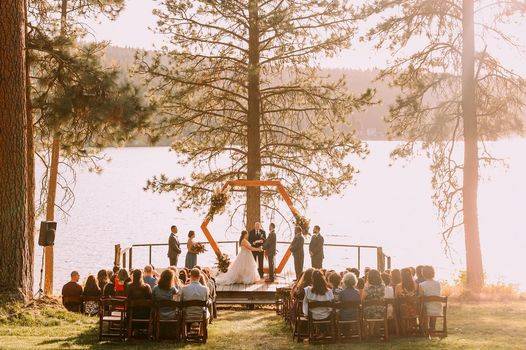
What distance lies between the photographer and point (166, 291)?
39.3 ft

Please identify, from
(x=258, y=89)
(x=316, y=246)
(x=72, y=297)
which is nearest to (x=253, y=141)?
(x=258, y=89)

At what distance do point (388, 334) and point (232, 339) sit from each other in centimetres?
271

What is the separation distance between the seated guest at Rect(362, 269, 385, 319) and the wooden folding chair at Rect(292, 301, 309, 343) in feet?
3.56

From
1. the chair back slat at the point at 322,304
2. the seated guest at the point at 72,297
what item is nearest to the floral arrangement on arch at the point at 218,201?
the seated guest at the point at 72,297

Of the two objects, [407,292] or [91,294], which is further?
[91,294]

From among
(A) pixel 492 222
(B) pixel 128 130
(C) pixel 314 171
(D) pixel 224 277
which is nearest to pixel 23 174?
(B) pixel 128 130

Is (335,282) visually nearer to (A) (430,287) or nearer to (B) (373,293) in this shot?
(B) (373,293)

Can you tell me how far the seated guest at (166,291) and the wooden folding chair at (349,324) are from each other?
278cm

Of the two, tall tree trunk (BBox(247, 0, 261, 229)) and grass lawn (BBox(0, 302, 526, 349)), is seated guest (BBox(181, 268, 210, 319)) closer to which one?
grass lawn (BBox(0, 302, 526, 349))

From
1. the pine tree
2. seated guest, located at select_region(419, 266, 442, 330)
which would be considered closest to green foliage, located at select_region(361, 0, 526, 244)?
the pine tree

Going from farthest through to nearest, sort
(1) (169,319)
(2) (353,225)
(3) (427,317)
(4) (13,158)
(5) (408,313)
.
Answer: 1. (2) (353,225)
2. (4) (13,158)
3. (3) (427,317)
4. (5) (408,313)
5. (1) (169,319)

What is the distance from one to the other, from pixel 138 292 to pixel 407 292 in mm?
4607

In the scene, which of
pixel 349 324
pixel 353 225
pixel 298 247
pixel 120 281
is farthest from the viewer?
pixel 353 225

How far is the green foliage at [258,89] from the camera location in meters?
23.8
